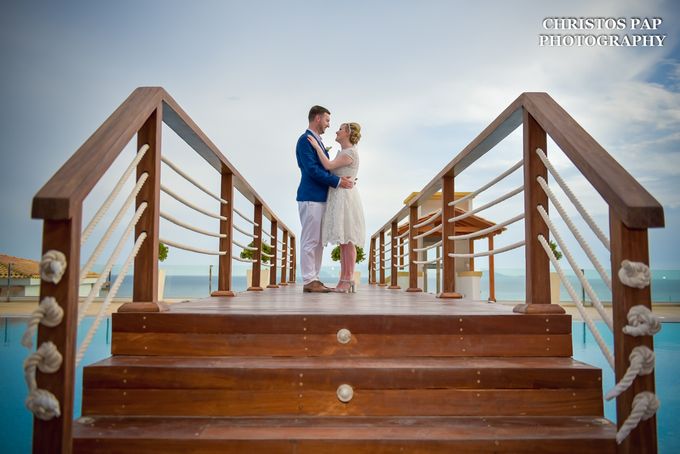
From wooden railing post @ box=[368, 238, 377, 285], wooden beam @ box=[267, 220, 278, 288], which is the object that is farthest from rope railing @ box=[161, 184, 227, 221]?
wooden railing post @ box=[368, 238, 377, 285]

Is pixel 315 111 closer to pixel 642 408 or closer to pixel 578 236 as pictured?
pixel 578 236

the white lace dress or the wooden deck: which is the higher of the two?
the white lace dress

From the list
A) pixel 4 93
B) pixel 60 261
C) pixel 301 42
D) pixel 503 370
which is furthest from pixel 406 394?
pixel 4 93

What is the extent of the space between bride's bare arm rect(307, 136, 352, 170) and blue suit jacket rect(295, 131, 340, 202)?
33mm

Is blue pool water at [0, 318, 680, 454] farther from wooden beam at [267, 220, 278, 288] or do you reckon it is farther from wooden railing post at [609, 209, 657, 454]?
wooden beam at [267, 220, 278, 288]

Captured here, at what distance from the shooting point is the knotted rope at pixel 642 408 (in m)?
1.22

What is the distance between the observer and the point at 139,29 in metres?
16.0

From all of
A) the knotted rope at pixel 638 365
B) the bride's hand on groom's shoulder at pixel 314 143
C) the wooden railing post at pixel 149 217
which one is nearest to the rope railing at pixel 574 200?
the knotted rope at pixel 638 365

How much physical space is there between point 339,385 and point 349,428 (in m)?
0.14

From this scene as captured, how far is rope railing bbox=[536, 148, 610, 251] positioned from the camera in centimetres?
143

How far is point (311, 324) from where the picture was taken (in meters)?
1.72

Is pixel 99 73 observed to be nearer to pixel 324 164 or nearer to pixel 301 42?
pixel 301 42

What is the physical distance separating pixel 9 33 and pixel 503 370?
63.6ft

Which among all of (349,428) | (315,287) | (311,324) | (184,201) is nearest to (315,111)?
(315,287)
